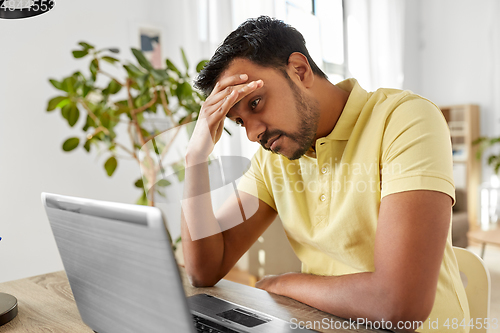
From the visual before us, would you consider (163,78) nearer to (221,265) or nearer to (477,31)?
(221,265)

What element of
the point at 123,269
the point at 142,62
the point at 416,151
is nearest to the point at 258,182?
the point at 416,151

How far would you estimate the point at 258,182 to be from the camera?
108 centimetres

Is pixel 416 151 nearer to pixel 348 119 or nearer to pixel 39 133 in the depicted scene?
pixel 348 119

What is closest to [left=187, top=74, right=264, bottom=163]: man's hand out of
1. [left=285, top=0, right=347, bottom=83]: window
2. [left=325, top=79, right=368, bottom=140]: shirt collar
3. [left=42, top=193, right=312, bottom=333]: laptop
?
[left=325, top=79, right=368, bottom=140]: shirt collar

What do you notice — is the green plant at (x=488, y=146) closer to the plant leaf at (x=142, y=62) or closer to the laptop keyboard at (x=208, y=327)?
the plant leaf at (x=142, y=62)

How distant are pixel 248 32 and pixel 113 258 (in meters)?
0.60

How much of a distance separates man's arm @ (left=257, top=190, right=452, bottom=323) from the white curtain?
9.98ft

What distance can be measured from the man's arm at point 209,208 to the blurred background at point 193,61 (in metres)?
0.06

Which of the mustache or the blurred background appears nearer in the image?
the mustache

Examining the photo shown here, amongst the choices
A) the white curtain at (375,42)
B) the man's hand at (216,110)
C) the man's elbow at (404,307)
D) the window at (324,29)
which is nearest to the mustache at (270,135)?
the man's hand at (216,110)

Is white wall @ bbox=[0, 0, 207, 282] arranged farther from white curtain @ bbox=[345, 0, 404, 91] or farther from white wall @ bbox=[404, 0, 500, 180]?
white wall @ bbox=[404, 0, 500, 180]

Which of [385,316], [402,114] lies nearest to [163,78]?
[402,114]

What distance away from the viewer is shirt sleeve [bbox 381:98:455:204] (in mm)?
711

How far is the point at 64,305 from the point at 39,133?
1714 millimetres
